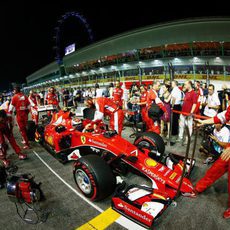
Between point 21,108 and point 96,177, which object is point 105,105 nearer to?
point 96,177

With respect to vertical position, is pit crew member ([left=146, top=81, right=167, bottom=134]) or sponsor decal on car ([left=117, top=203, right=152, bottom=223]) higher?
pit crew member ([left=146, top=81, right=167, bottom=134])

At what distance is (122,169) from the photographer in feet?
10.9

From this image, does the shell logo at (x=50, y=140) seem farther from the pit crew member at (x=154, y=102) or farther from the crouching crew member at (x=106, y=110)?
the pit crew member at (x=154, y=102)

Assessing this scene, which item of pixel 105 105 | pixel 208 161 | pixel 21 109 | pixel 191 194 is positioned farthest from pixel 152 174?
pixel 21 109

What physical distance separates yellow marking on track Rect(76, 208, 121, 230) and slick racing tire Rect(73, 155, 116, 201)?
0.24 meters

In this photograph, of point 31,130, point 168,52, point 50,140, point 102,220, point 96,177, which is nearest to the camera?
point 102,220

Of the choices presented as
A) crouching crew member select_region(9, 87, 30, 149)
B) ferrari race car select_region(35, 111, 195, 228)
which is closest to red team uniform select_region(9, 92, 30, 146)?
crouching crew member select_region(9, 87, 30, 149)

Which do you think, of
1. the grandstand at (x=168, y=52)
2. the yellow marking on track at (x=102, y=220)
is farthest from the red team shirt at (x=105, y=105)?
the grandstand at (x=168, y=52)

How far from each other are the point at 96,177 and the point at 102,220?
0.56 metres

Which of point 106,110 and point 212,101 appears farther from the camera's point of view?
point 212,101

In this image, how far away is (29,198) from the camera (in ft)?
8.45

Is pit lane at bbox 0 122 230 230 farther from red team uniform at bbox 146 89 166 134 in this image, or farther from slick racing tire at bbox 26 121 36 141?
slick racing tire at bbox 26 121 36 141

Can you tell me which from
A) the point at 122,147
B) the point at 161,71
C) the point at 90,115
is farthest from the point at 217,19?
the point at 122,147

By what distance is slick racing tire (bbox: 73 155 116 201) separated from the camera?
271 centimetres
